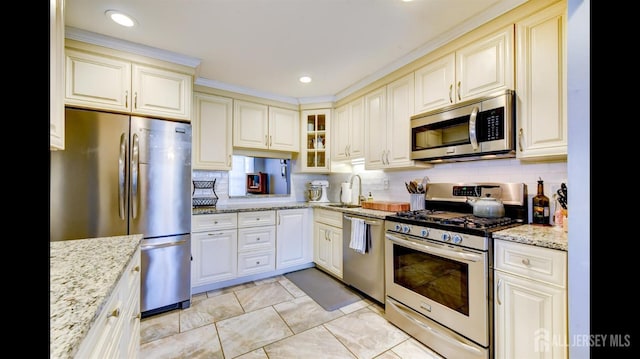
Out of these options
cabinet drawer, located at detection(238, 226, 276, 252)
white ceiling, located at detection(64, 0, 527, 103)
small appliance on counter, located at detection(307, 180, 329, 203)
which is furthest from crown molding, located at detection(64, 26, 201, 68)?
small appliance on counter, located at detection(307, 180, 329, 203)

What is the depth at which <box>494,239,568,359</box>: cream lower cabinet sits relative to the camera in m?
1.29

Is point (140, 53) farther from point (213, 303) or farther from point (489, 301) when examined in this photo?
point (489, 301)

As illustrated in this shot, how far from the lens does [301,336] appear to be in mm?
1996

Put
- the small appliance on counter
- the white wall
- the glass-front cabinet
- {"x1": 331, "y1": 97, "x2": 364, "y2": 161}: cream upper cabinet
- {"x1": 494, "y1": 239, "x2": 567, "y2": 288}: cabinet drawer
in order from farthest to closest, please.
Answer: the small appliance on counter → the glass-front cabinet → {"x1": 331, "y1": 97, "x2": 364, "y2": 161}: cream upper cabinet → {"x1": 494, "y1": 239, "x2": 567, "y2": 288}: cabinet drawer → the white wall

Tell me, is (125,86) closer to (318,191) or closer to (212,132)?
(212,132)

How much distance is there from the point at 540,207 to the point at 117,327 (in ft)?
8.12

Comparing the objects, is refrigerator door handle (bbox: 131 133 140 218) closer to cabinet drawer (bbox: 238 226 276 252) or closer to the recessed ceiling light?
the recessed ceiling light

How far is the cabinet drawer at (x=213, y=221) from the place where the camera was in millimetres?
2725

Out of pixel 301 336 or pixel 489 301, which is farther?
pixel 301 336

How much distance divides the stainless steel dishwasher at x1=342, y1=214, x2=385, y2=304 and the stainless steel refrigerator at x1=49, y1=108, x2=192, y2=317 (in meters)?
1.60

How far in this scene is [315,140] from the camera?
147 inches

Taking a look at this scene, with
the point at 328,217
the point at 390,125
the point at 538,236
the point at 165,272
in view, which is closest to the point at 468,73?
the point at 390,125
